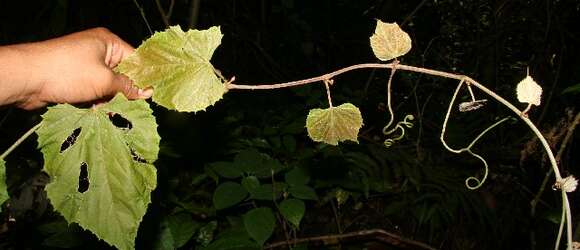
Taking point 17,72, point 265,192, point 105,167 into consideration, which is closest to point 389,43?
point 105,167

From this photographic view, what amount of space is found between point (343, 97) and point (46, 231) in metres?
2.03

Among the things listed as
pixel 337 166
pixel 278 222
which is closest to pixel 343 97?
pixel 337 166

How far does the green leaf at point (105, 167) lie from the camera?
758 mm

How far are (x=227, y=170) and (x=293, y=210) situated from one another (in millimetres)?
329

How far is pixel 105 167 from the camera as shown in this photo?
762 mm

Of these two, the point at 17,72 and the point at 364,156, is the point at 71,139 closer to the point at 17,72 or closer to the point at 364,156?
the point at 17,72

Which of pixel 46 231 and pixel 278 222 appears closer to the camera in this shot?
pixel 46 231

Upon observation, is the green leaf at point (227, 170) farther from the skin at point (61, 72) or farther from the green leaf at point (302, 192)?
the skin at point (61, 72)

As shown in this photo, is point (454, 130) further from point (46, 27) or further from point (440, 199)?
point (46, 27)

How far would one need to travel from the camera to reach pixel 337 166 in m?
2.26

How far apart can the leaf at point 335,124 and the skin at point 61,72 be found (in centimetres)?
34

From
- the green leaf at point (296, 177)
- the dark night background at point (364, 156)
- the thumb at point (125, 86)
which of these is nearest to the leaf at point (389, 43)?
the thumb at point (125, 86)

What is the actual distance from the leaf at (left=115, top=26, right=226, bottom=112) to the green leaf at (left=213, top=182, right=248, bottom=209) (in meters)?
1.03

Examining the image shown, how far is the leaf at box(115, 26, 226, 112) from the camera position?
70cm
